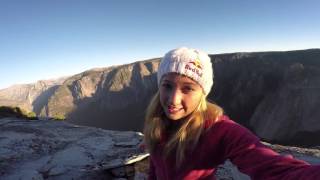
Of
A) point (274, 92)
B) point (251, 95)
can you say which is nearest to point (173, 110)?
point (274, 92)

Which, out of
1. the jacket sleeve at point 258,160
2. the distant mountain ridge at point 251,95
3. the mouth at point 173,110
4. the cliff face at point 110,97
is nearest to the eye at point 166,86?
the mouth at point 173,110

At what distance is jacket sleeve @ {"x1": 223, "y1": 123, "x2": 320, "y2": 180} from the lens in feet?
3.45

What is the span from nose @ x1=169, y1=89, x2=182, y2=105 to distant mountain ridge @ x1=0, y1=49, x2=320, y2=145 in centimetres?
1871

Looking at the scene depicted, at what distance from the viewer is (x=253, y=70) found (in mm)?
53938

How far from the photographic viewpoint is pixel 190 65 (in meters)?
1.72

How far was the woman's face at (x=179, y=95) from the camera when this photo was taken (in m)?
1.66

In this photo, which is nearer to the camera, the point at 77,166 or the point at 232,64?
the point at 77,166

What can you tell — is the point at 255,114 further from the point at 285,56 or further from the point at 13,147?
the point at 13,147

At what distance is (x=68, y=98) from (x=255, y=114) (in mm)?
61858

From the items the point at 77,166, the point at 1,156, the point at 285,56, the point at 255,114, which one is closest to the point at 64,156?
the point at 77,166

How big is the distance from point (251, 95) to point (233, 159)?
54.5 metres

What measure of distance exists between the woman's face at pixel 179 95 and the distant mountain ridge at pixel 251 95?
1866 centimetres

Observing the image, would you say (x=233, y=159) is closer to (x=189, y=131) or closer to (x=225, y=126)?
(x=225, y=126)

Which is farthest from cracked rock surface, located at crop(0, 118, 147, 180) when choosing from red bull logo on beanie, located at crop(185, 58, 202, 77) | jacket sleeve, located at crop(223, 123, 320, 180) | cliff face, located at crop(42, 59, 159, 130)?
cliff face, located at crop(42, 59, 159, 130)
